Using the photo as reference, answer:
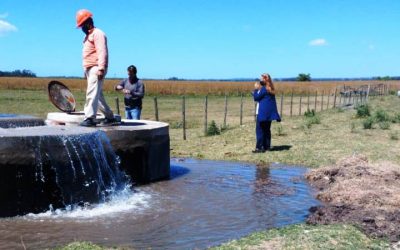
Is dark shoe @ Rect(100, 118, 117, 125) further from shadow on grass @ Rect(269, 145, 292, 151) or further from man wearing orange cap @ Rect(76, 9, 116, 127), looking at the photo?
shadow on grass @ Rect(269, 145, 292, 151)

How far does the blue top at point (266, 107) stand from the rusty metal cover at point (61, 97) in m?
4.17

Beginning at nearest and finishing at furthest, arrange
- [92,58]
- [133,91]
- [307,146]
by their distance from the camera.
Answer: [92,58] < [133,91] < [307,146]

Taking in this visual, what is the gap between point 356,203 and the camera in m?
7.56

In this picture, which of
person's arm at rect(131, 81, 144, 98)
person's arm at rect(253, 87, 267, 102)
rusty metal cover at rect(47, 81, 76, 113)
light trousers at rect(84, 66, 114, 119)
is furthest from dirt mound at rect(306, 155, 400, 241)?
person's arm at rect(131, 81, 144, 98)

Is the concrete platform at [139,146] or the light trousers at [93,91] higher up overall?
the light trousers at [93,91]

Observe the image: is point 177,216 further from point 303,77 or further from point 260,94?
point 303,77

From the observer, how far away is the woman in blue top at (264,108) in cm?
1235

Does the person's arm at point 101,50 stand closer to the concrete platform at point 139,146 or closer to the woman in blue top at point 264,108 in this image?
the concrete platform at point 139,146

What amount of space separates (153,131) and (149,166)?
587mm

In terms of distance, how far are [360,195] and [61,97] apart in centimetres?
571

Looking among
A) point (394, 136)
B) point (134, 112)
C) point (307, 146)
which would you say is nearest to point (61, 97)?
point (134, 112)

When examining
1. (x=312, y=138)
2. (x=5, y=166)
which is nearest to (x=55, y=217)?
(x=5, y=166)

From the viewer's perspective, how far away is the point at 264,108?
12.4 meters

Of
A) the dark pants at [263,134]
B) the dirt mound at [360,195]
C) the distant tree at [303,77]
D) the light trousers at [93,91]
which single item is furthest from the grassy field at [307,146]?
the distant tree at [303,77]
